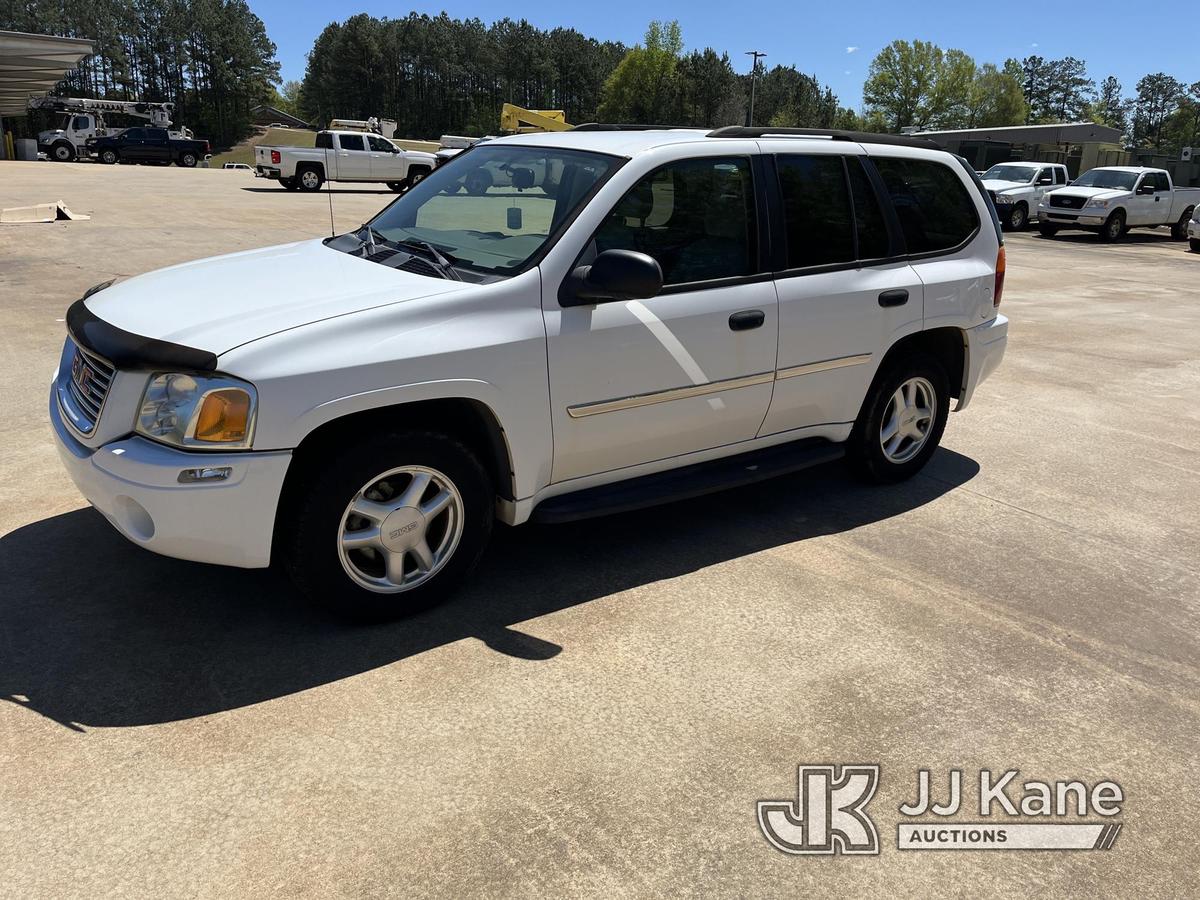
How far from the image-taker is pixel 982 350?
18.0 ft

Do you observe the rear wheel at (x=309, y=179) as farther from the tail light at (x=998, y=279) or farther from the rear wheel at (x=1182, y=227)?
the tail light at (x=998, y=279)

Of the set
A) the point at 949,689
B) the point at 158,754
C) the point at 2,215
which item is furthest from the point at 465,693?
the point at 2,215

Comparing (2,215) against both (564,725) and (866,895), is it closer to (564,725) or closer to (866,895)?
(564,725)

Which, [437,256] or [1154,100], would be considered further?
[1154,100]

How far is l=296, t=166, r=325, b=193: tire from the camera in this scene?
2919 centimetres

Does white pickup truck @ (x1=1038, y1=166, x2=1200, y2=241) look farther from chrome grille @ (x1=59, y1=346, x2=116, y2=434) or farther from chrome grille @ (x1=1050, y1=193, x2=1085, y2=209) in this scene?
chrome grille @ (x1=59, y1=346, x2=116, y2=434)

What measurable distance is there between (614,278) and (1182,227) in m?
29.1

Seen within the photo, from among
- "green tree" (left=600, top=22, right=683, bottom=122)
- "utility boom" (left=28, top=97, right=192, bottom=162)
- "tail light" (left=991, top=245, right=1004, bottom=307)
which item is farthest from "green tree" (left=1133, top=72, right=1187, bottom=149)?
"tail light" (left=991, top=245, right=1004, bottom=307)

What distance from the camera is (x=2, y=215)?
1620cm

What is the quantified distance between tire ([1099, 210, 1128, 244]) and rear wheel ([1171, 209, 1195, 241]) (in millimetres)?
3256

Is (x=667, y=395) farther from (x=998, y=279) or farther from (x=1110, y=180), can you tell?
(x=1110, y=180)

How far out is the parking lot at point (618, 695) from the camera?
2.56 m

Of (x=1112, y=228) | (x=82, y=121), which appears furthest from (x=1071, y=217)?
(x=82, y=121)

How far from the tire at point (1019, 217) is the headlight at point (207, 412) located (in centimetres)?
2661
